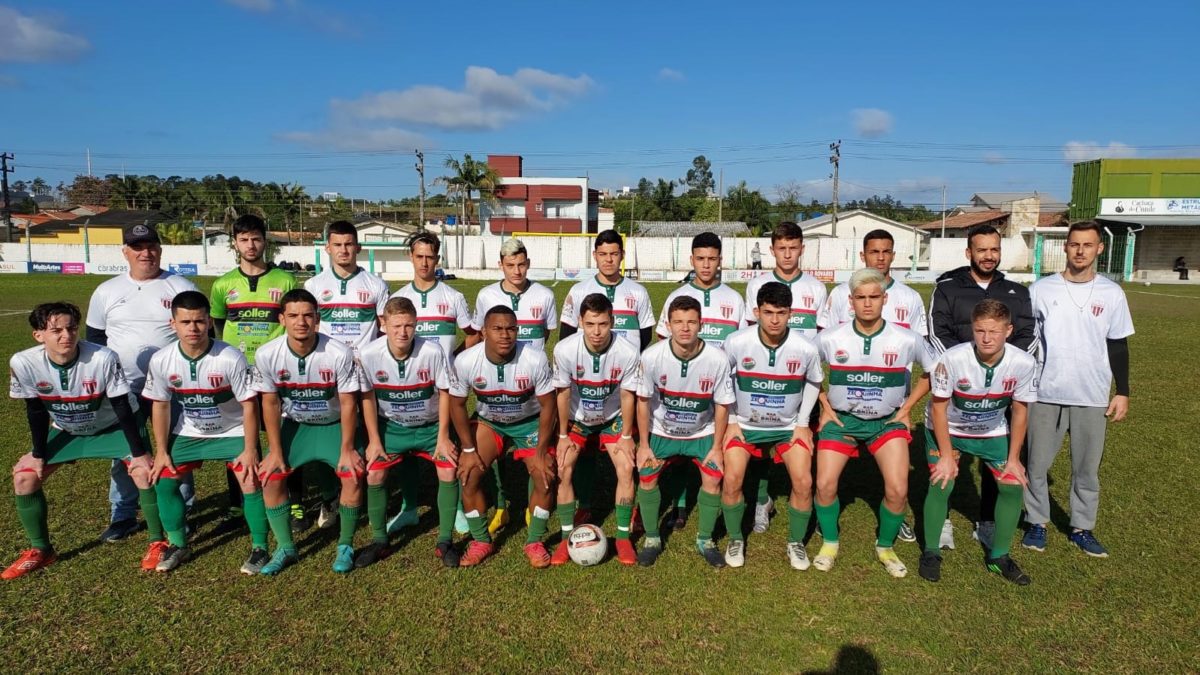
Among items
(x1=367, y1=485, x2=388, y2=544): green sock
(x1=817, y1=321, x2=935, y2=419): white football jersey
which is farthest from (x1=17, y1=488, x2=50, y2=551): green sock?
(x1=817, y1=321, x2=935, y2=419): white football jersey

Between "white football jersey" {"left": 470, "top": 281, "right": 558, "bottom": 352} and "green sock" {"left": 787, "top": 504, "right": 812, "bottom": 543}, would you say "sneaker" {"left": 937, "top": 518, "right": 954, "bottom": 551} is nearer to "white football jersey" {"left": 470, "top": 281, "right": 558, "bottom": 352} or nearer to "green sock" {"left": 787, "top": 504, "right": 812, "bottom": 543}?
"green sock" {"left": 787, "top": 504, "right": 812, "bottom": 543}

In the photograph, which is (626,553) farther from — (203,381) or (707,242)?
(203,381)

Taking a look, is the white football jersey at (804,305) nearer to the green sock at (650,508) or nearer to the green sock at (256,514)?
the green sock at (650,508)

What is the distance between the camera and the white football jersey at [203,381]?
14.8 ft

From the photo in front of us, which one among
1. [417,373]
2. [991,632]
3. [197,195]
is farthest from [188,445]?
[197,195]

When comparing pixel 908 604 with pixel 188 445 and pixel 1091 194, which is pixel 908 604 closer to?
pixel 188 445

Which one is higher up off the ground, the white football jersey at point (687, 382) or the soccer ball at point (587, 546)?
the white football jersey at point (687, 382)

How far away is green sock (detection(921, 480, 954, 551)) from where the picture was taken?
4.58 metres

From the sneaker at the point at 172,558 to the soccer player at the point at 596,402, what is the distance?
101 inches

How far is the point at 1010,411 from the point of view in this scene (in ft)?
16.0

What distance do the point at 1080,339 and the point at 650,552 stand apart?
3.43m

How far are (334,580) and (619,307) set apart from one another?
302 centimetres

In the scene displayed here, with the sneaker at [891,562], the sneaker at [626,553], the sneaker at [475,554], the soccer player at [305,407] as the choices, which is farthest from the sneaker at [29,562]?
the sneaker at [891,562]

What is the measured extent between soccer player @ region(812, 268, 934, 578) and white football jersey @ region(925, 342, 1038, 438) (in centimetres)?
15
